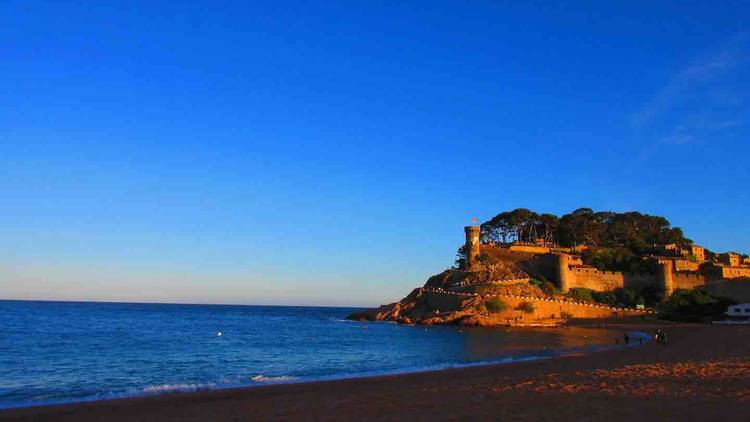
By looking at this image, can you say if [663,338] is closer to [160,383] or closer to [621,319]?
[621,319]

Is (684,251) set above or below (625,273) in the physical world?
above

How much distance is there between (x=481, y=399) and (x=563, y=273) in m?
62.5

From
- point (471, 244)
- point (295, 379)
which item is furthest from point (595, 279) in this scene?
point (295, 379)

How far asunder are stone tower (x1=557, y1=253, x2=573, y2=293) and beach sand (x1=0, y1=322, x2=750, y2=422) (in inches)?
1982

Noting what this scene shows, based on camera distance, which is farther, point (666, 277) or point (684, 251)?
point (684, 251)

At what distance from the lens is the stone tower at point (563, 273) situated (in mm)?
75625

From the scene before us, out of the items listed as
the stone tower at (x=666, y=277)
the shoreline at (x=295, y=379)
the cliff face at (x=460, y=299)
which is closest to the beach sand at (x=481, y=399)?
the shoreline at (x=295, y=379)

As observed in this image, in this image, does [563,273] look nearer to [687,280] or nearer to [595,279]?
[595,279]

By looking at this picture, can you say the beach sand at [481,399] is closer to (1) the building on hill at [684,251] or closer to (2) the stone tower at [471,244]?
(2) the stone tower at [471,244]

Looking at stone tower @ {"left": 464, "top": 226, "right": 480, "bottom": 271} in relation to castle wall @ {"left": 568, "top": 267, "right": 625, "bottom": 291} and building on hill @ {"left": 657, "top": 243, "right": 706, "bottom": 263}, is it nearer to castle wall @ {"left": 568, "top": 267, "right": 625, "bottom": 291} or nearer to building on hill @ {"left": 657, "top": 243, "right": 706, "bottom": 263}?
castle wall @ {"left": 568, "top": 267, "right": 625, "bottom": 291}

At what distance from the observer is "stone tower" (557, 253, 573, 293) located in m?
75.6

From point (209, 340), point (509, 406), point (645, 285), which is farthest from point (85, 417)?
point (645, 285)

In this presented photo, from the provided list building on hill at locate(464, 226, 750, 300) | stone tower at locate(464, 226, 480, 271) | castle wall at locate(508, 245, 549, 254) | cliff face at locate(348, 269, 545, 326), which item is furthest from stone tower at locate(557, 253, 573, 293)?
stone tower at locate(464, 226, 480, 271)

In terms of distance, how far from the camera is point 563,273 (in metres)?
75.9
